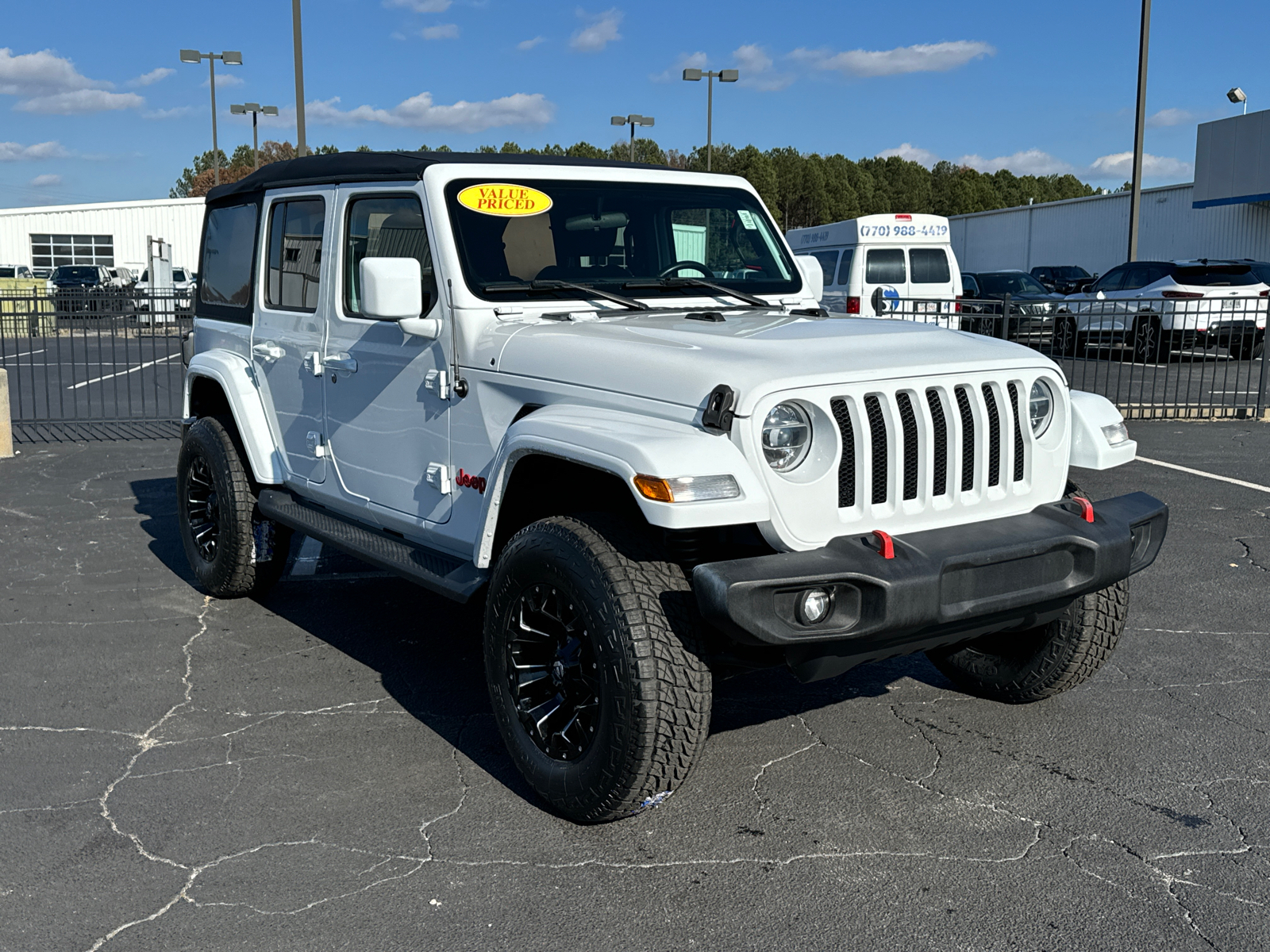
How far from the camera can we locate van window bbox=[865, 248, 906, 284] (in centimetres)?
1786

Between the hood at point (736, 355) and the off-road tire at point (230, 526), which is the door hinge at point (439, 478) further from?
the off-road tire at point (230, 526)

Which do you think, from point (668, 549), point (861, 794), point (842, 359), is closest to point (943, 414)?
point (842, 359)

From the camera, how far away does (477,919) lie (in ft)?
10.1

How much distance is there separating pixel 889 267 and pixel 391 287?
14.9 m

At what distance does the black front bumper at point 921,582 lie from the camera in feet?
10.2

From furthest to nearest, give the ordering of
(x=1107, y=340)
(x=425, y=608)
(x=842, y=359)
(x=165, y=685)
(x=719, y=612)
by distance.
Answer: (x=1107, y=340) < (x=425, y=608) < (x=165, y=685) < (x=842, y=359) < (x=719, y=612)

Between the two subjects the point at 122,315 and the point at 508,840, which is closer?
the point at 508,840

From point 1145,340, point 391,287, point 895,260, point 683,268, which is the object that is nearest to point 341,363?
point 391,287

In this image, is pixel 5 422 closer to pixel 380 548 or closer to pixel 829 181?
pixel 380 548

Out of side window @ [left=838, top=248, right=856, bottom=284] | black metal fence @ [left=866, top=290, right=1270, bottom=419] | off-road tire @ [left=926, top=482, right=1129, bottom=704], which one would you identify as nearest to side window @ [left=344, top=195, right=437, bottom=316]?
off-road tire @ [left=926, top=482, right=1129, bottom=704]

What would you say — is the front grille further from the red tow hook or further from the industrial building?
the industrial building

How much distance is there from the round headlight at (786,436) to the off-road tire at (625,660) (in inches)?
16.8

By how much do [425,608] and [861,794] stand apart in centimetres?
279

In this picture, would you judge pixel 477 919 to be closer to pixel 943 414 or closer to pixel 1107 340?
pixel 943 414
